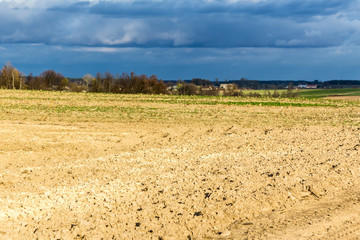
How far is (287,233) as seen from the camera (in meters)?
6.13

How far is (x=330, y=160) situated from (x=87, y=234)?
21.3ft

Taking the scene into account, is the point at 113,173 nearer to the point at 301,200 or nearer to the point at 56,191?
the point at 56,191

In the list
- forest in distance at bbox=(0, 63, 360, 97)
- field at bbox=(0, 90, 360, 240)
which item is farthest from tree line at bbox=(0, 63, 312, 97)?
field at bbox=(0, 90, 360, 240)

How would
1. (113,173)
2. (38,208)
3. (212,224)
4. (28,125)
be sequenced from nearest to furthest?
(212,224)
(38,208)
(113,173)
(28,125)

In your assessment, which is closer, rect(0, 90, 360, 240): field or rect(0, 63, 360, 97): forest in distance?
rect(0, 90, 360, 240): field

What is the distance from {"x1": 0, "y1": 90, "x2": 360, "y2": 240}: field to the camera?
258 inches

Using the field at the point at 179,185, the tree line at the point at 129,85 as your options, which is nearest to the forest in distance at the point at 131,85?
the tree line at the point at 129,85

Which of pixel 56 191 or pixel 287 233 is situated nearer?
pixel 287 233

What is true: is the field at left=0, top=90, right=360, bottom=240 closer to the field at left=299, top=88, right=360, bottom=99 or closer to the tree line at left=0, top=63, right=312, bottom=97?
the tree line at left=0, top=63, right=312, bottom=97

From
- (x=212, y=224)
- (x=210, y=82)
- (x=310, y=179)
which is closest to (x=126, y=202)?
(x=212, y=224)

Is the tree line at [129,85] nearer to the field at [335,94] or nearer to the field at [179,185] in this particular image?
the field at [335,94]

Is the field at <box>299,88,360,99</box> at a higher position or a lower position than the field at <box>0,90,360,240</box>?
higher

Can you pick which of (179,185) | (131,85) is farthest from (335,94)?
(179,185)

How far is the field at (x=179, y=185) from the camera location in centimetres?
655
